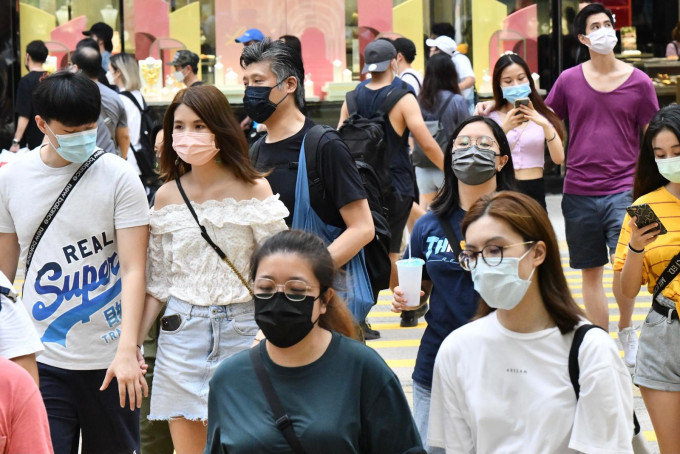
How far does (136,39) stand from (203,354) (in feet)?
41.7

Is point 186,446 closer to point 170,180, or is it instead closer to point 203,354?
point 203,354

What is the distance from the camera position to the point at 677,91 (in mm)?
15117

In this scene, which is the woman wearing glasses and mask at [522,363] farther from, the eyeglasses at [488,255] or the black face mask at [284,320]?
the black face mask at [284,320]

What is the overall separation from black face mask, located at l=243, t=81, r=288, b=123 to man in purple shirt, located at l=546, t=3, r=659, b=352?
3097mm

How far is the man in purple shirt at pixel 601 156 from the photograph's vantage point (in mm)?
7898

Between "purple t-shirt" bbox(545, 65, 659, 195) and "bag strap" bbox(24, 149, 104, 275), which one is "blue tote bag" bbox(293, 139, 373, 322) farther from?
"purple t-shirt" bbox(545, 65, 659, 195)

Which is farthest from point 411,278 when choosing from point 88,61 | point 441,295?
point 88,61

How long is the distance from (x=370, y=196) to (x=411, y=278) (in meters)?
1.06

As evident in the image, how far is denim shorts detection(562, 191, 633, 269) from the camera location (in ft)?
25.7

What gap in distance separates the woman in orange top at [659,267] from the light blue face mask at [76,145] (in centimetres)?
225

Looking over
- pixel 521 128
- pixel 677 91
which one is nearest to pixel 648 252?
pixel 521 128

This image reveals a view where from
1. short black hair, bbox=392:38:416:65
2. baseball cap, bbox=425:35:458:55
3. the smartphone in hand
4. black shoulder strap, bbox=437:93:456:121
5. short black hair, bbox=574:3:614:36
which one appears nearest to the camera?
the smartphone in hand

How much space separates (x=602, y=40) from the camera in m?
8.03

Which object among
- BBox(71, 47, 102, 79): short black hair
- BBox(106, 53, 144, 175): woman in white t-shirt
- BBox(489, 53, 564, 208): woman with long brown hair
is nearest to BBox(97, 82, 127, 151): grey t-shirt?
BBox(71, 47, 102, 79): short black hair
